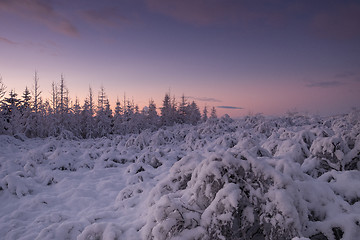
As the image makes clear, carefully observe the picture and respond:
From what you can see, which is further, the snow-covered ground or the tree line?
the tree line

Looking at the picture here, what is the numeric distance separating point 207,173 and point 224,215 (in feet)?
1.64

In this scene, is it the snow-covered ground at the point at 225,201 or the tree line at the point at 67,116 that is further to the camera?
the tree line at the point at 67,116

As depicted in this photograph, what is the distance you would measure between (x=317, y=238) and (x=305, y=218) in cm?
39

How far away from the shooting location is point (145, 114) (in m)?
50.8

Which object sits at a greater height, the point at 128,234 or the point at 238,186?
the point at 238,186

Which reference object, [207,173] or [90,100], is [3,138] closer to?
[207,173]

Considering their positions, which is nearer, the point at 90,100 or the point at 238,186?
the point at 238,186

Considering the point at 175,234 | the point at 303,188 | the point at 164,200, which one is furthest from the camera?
the point at 303,188

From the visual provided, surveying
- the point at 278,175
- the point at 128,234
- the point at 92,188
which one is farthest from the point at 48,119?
the point at 278,175

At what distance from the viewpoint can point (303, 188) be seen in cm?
274

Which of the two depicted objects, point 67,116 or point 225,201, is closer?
point 225,201

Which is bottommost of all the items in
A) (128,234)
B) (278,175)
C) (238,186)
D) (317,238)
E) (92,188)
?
(92,188)

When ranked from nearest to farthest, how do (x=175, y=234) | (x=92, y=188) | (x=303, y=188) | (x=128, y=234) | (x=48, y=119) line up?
(x=175, y=234) → (x=303, y=188) → (x=128, y=234) → (x=92, y=188) → (x=48, y=119)

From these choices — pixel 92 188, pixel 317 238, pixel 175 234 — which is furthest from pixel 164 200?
pixel 92 188
